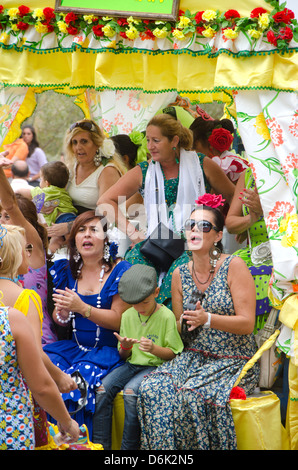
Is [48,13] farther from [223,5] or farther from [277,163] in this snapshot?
[277,163]

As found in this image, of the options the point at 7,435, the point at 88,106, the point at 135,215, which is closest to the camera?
the point at 7,435

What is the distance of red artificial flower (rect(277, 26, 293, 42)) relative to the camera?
366 cm

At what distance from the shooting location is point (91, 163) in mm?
5523

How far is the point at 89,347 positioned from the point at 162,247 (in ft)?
2.87

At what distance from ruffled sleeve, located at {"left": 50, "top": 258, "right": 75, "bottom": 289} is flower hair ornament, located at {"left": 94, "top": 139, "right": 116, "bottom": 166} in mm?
1273

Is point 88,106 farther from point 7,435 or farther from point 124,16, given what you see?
point 7,435

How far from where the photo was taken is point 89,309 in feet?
13.5

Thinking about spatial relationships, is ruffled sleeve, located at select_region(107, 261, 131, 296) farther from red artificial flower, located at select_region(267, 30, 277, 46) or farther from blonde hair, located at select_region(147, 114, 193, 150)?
red artificial flower, located at select_region(267, 30, 277, 46)

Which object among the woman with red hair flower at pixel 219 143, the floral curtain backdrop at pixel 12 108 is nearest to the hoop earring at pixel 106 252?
the floral curtain backdrop at pixel 12 108

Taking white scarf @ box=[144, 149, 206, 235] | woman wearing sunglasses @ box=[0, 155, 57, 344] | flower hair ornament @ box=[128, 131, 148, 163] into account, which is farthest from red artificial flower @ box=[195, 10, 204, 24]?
flower hair ornament @ box=[128, 131, 148, 163]

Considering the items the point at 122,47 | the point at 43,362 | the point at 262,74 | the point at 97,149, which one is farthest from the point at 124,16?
the point at 43,362

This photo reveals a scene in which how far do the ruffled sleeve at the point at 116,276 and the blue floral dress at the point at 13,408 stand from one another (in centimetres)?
150

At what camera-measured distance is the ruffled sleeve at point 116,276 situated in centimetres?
427

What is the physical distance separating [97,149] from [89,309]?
1810 mm
